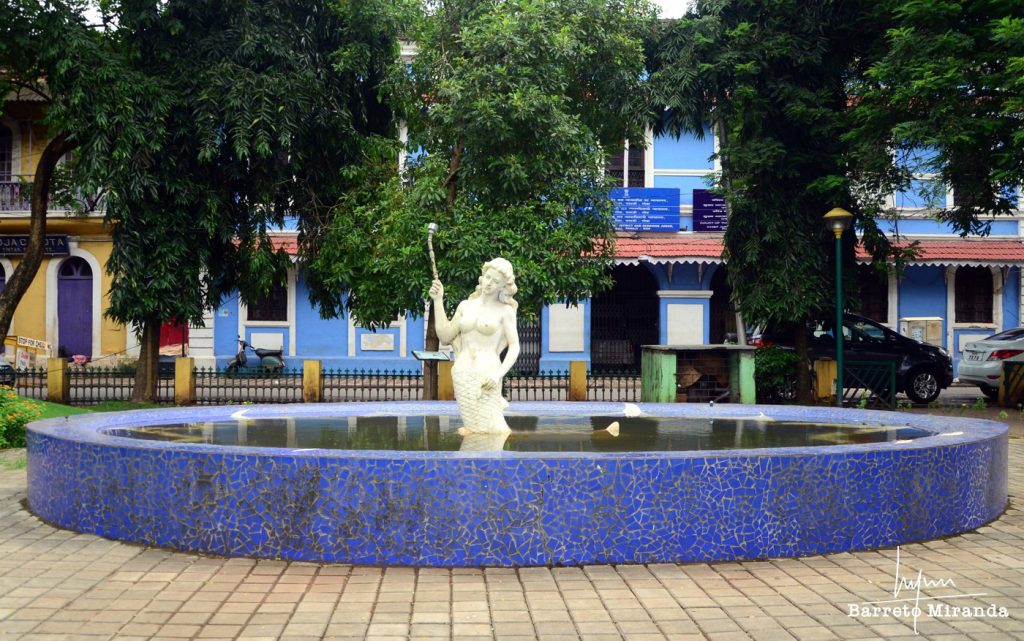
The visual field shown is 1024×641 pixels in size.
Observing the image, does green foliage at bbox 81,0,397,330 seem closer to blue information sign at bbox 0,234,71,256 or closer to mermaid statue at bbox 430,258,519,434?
mermaid statue at bbox 430,258,519,434

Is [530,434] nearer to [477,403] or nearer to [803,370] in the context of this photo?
[477,403]

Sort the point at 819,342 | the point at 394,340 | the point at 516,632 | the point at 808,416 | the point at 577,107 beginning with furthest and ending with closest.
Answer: the point at 394,340
the point at 819,342
the point at 577,107
the point at 808,416
the point at 516,632

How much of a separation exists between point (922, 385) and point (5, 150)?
78.5 ft

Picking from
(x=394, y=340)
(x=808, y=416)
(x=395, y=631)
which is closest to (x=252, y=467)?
(x=395, y=631)

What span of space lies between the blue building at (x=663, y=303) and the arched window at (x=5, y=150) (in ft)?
23.6

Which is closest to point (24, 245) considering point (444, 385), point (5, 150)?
point (5, 150)

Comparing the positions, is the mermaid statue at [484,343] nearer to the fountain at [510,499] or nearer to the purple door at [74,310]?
the fountain at [510,499]

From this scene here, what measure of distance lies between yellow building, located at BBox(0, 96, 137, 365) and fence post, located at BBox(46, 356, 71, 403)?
7531mm

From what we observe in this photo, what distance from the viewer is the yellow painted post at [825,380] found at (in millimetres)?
17328

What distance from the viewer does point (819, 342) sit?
62.7 ft

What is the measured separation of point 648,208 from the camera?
2450cm

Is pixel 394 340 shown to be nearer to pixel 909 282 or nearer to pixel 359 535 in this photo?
pixel 909 282

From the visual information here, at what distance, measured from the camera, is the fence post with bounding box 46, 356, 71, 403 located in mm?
18281

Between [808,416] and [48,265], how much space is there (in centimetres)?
2300
